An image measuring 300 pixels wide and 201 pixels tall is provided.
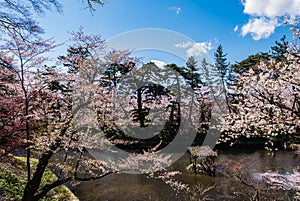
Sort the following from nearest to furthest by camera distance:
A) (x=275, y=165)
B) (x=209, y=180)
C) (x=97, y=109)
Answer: (x=97, y=109) → (x=209, y=180) → (x=275, y=165)

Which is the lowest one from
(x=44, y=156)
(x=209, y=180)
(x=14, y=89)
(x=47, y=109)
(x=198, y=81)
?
(x=209, y=180)

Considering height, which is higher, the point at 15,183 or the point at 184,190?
the point at 15,183

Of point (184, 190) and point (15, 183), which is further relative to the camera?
point (184, 190)

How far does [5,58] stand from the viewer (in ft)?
12.1

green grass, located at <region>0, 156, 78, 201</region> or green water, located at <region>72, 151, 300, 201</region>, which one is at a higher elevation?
green grass, located at <region>0, 156, 78, 201</region>

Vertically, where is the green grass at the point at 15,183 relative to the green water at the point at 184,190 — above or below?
above

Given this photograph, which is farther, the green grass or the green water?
the green water

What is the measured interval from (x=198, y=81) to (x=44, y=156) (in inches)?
542

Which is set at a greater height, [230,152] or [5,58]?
[5,58]

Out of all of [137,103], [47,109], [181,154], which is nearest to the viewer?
[47,109]

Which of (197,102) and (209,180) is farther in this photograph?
(197,102)

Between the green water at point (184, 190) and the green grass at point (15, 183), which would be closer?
the green grass at point (15, 183)

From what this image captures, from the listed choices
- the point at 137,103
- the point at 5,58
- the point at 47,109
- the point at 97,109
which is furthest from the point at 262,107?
the point at 137,103

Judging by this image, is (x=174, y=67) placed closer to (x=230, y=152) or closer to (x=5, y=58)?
(x=230, y=152)
